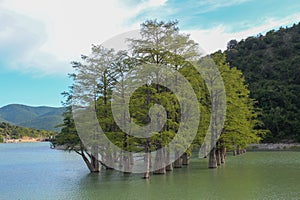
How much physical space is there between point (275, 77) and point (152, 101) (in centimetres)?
5086

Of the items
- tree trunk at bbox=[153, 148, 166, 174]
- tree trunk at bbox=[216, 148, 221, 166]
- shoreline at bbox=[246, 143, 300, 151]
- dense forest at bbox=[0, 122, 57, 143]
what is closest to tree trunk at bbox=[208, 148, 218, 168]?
tree trunk at bbox=[216, 148, 221, 166]

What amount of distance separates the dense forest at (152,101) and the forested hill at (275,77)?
31212 millimetres

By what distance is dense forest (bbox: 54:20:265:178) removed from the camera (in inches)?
885

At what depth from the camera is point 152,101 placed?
22.6 metres

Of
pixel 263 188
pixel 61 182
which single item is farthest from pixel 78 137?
pixel 263 188

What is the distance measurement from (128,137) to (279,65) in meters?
55.7

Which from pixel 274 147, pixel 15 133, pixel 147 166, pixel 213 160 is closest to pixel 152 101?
pixel 147 166

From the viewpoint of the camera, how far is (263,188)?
1733 centimetres

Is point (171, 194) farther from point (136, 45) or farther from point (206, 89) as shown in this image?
point (206, 89)

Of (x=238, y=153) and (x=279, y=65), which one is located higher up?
(x=279, y=65)

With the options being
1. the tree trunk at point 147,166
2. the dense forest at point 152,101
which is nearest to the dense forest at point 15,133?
the dense forest at point 152,101

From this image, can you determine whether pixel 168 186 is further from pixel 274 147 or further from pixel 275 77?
pixel 275 77

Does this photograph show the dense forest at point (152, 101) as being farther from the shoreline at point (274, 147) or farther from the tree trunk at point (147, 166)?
the shoreline at point (274, 147)

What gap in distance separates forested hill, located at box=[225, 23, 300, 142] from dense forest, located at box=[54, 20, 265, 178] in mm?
31212
